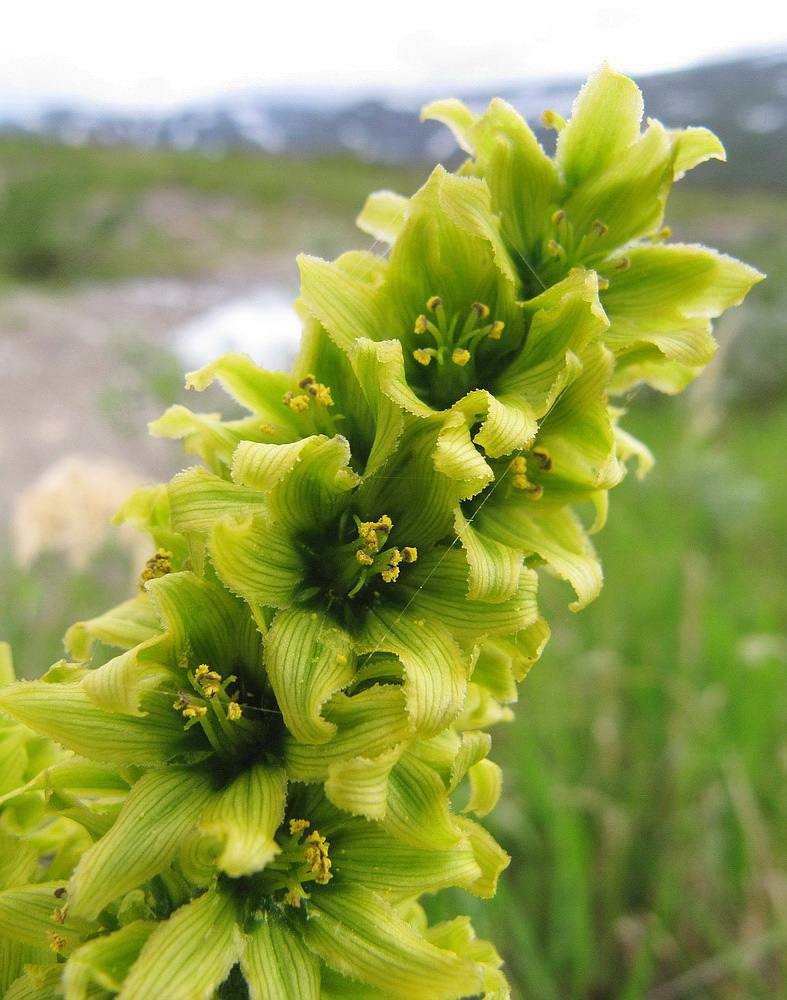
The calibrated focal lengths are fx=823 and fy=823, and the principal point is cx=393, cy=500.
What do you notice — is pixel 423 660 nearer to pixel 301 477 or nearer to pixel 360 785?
pixel 360 785

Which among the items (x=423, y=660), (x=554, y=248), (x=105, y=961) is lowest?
(x=105, y=961)

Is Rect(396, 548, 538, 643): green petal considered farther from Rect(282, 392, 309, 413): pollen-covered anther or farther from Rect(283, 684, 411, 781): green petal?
Rect(282, 392, 309, 413): pollen-covered anther

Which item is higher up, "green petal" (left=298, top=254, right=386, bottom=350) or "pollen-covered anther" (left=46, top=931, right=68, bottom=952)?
"green petal" (left=298, top=254, right=386, bottom=350)

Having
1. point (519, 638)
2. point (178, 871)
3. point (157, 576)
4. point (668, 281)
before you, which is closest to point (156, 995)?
point (178, 871)

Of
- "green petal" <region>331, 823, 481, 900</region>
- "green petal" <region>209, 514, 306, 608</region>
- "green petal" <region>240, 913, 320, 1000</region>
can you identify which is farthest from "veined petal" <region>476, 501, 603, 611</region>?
"green petal" <region>240, 913, 320, 1000</region>

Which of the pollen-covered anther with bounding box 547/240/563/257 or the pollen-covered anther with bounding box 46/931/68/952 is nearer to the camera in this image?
the pollen-covered anther with bounding box 46/931/68/952

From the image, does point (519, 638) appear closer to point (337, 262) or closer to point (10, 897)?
point (337, 262)

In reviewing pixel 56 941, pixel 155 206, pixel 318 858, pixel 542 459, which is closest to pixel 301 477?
pixel 542 459
